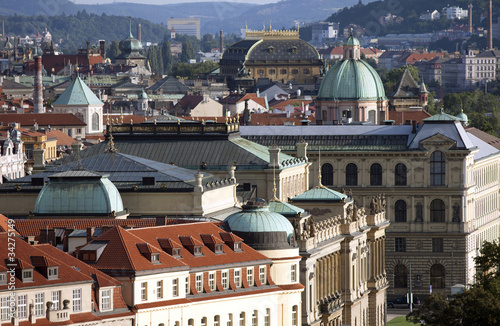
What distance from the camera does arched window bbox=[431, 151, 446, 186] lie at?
165 metres

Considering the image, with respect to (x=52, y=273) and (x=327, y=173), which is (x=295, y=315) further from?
(x=327, y=173)

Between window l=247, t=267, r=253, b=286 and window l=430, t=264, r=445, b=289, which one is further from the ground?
window l=247, t=267, r=253, b=286

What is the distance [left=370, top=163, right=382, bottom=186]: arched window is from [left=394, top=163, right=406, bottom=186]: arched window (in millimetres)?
1162

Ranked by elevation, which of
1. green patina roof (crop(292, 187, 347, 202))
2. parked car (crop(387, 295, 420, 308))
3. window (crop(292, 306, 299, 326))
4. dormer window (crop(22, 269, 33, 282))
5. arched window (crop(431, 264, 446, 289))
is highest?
green patina roof (crop(292, 187, 347, 202))

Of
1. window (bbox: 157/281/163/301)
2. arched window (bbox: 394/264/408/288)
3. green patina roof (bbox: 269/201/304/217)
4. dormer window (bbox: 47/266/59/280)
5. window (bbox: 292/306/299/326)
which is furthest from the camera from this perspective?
arched window (bbox: 394/264/408/288)

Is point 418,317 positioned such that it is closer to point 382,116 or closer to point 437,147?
point 437,147

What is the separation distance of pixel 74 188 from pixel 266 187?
24064mm

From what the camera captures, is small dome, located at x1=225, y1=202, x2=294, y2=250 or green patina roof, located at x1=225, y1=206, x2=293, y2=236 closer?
small dome, located at x1=225, y1=202, x2=294, y2=250

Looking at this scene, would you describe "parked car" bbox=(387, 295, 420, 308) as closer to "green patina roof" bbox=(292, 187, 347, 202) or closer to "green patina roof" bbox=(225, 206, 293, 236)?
"green patina roof" bbox=(292, 187, 347, 202)

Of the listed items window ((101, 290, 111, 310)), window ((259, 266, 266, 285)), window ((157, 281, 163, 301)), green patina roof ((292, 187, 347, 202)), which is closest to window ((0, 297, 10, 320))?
window ((101, 290, 111, 310))

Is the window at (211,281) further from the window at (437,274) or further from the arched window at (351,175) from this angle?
the arched window at (351,175)

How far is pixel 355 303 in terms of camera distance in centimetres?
12738

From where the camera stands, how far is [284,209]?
377 ft

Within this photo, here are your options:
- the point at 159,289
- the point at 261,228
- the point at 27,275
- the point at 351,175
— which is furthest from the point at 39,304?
the point at 351,175
